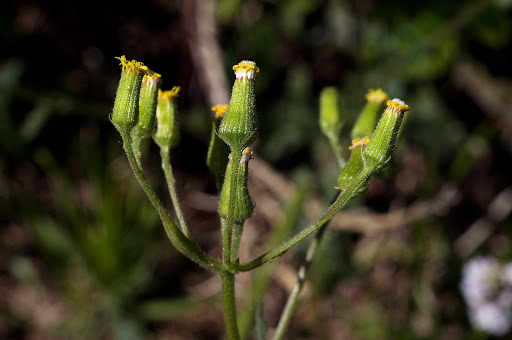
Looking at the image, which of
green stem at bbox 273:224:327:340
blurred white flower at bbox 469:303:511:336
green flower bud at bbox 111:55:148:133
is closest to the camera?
green flower bud at bbox 111:55:148:133

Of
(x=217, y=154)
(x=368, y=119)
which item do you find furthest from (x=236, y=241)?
(x=368, y=119)

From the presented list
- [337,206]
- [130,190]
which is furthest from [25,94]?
[337,206]

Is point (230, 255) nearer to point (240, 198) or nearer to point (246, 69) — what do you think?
point (240, 198)

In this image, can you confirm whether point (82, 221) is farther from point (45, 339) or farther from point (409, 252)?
point (409, 252)

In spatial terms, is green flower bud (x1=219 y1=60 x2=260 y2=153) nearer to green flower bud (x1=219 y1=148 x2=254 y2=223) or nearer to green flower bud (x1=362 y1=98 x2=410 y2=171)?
green flower bud (x1=219 y1=148 x2=254 y2=223)

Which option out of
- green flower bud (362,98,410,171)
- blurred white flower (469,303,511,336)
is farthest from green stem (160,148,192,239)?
blurred white flower (469,303,511,336)

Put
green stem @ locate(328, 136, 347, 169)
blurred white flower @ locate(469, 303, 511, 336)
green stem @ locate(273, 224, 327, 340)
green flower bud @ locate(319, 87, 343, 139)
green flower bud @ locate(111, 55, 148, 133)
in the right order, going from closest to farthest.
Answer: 1. green flower bud @ locate(111, 55, 148, 133)
2. green stem @ locate(273, 224, 327, 340)
3. green stem @ locate(328, 136, 347, 169)
4. green flower bud @ locate(319, 87, 343, 139)
5. blurred white flower @ locate(469, 303, 511, 336)

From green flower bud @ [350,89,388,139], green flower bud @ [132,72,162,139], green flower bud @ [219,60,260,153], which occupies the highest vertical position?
green flower bud @ [350,89,388,139]
